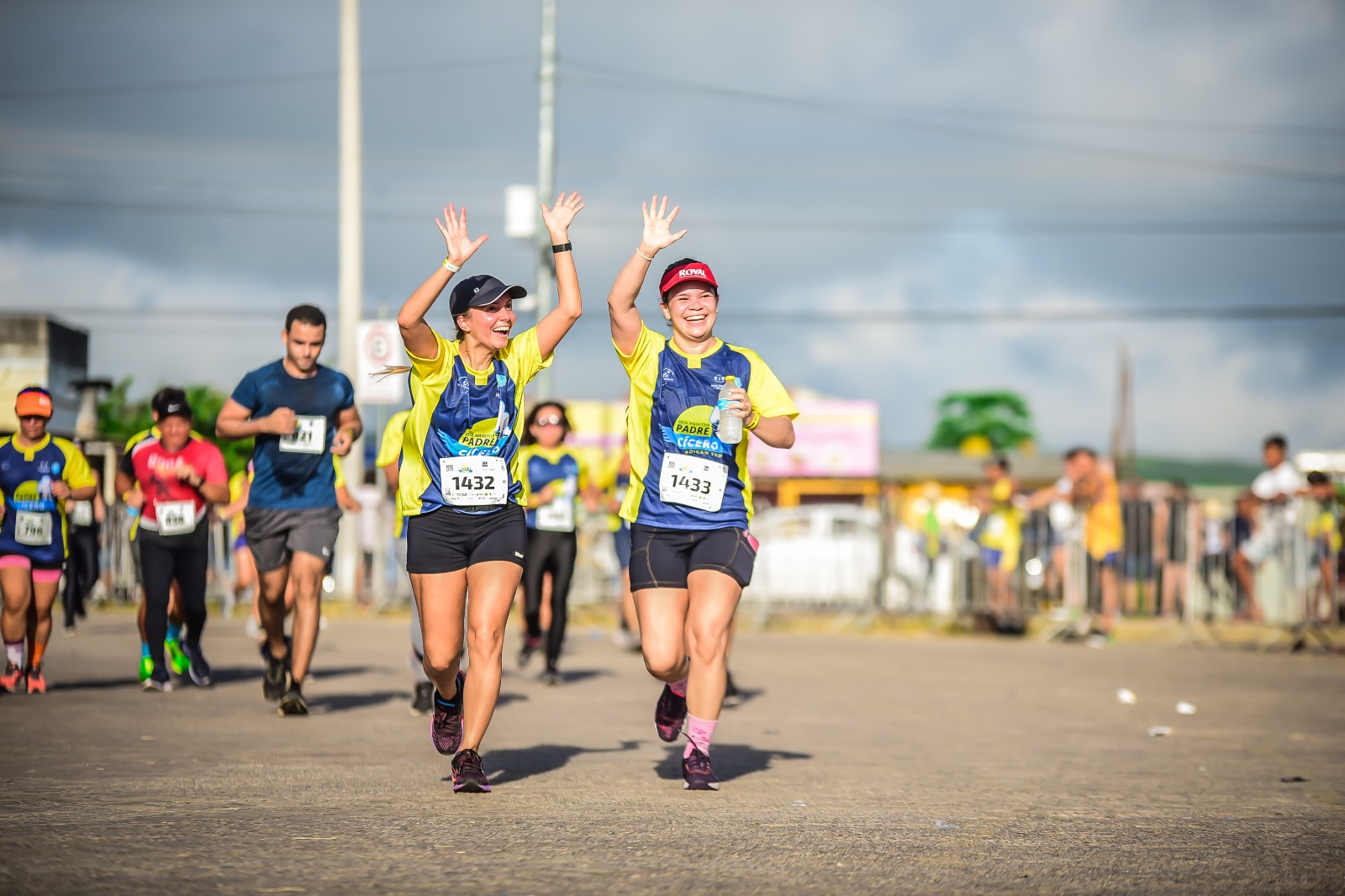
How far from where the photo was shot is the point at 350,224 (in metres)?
22.8

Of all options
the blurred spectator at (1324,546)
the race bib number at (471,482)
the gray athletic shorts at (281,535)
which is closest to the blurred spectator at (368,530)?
the gray athletic shorts at (281,535)

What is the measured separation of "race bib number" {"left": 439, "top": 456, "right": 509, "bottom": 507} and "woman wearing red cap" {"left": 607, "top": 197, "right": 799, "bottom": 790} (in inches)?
27.2

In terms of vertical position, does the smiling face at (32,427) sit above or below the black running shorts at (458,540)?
above

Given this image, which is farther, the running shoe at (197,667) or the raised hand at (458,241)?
the running shoe at (197,667)

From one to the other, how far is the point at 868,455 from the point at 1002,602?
33980 mm

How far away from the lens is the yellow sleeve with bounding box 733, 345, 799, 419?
22.0 ft

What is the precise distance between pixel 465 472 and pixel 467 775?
1.27m

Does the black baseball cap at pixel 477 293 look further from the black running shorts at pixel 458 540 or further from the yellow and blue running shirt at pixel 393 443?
the yellow and blue running shirt at pixel 393 443

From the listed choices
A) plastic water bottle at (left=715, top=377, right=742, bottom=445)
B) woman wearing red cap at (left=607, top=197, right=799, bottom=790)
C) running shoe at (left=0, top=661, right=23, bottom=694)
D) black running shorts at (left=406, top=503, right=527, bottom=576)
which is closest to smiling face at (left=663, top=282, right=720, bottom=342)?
woman wearing red cap at (left=607, top=197, right=799, bottom=790)

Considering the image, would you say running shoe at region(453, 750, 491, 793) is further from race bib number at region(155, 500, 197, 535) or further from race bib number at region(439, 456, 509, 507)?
race bib number at region(155, 500, 197, 535)

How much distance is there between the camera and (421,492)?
648cm

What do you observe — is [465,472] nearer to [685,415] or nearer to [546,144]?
[685,415]

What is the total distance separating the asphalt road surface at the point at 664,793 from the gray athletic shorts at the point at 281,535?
0.97m

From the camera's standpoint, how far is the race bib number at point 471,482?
20.9 feet
